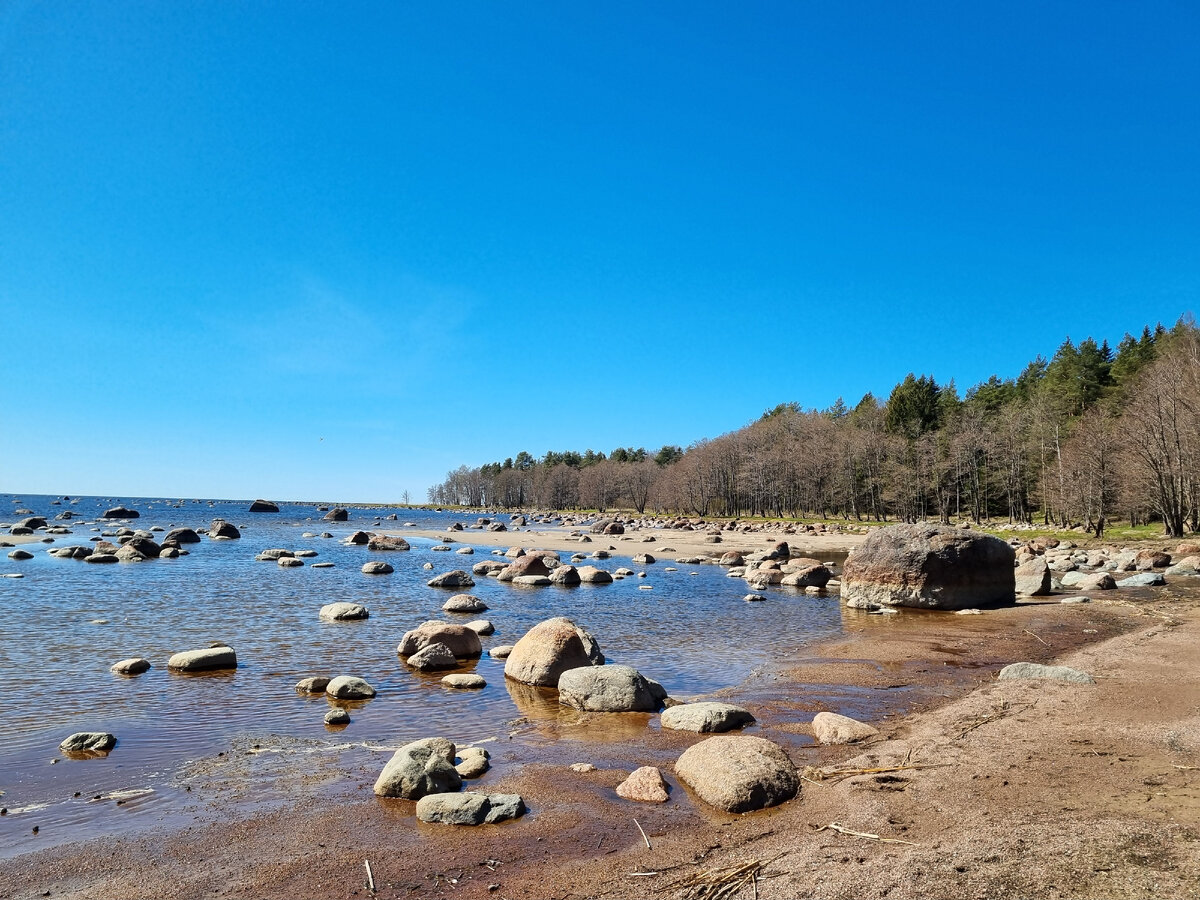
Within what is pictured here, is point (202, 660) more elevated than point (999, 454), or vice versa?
point (999, 454)

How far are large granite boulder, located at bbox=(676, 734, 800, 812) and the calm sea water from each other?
2553mm

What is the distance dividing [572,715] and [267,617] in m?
13.4

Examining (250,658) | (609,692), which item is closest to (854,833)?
(609,692)

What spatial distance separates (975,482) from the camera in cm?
6725

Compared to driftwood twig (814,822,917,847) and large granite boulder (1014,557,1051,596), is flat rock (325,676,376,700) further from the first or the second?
large granite boulder (1014,557,1051,596)

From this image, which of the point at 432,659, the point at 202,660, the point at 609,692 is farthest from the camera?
the point at 432,659

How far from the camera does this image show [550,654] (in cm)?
1266

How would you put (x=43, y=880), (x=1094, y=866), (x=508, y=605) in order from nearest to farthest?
(x=1094, y=866) < (x=43, y=880) < (x=508, y=605)

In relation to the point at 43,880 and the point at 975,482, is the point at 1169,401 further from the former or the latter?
the point at 43,880

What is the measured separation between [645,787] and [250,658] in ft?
36.2

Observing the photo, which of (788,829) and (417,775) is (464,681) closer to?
(417,775)

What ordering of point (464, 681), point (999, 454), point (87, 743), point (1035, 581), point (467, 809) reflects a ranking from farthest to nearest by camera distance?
point (999, 454) < point (1035, 581) < point (464, 681) < point (87, 743) < point (467, 809)

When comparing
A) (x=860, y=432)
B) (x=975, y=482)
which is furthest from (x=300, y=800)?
(x=860, y=432)

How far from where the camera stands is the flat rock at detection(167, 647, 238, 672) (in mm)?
13289
